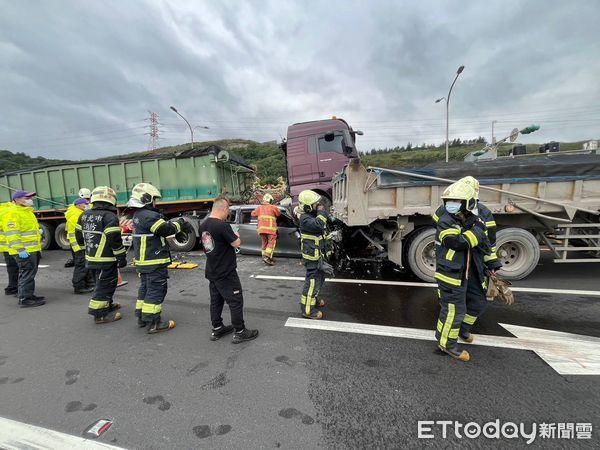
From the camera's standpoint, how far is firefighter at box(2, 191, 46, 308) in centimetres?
441

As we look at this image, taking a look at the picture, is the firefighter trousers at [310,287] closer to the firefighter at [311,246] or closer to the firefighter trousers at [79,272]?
the firefighter at [311,246]

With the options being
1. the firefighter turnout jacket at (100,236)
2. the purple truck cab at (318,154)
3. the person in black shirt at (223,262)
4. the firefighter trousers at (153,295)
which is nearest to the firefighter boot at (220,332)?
the person in black shirt at (223,262)

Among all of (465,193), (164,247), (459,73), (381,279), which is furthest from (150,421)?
(459,73)

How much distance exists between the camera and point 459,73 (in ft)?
55.1

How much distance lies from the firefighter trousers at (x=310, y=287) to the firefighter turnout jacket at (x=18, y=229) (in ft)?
13.7

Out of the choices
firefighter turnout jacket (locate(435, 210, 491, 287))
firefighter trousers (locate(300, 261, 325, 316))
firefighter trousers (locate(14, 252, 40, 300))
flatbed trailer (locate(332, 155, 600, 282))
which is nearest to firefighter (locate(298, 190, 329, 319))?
firefighter trousers (locate(300, 261, 325, 316))

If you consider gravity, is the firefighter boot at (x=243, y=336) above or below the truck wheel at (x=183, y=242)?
below

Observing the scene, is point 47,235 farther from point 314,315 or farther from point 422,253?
point 422,253

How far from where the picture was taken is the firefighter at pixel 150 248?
10.9ft

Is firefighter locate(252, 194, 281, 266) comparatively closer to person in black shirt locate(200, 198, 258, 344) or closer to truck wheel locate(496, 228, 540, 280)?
person in black shirt locate(200, 198, 258, 344)

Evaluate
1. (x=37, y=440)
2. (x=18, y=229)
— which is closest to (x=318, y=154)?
(x=18, y=229)

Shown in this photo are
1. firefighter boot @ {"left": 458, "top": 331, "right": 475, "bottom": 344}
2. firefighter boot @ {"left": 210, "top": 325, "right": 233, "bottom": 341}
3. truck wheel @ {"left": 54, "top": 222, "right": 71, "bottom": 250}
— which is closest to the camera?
firefighter boot @ {"left": 458, "top": 331, "right": 475, "bottom": 344}

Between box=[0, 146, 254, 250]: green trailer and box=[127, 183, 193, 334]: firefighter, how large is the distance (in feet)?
15.6

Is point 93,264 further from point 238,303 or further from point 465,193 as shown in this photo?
point 465,193
